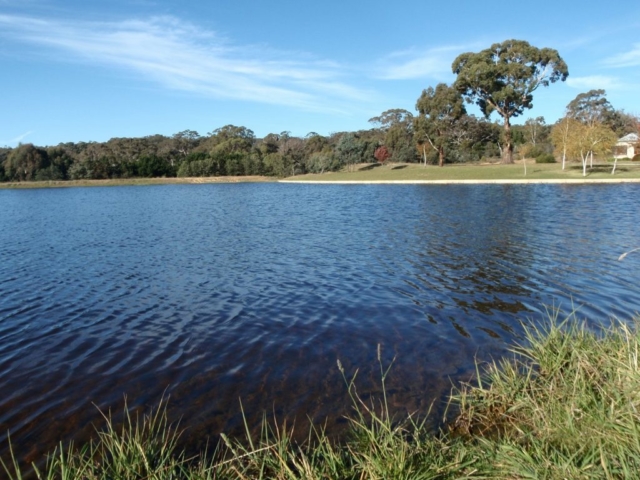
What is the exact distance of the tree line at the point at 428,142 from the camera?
5766 centimetres

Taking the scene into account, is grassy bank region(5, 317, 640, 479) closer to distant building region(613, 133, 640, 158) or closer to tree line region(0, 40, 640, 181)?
tree line region(0, 40, 640, 181)

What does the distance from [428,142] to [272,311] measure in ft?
229

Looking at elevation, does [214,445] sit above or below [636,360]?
below

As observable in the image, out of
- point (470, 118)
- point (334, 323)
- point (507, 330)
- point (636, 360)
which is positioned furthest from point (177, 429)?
point (470, 118)

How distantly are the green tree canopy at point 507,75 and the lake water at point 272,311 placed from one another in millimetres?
43818

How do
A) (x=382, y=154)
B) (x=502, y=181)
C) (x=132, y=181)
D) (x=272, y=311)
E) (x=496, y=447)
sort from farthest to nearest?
(x=132, y=181) → (x=382, y=154) → (x=502, y=181) → (x=272, y=311) → (x=496, y=447)

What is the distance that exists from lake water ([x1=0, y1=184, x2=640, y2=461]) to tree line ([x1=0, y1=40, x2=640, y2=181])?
118 feet

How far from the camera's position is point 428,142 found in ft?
244

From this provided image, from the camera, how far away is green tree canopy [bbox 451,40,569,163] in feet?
188

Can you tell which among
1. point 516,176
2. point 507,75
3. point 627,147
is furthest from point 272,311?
point 627,147

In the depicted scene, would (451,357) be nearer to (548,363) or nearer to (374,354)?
(374,354)

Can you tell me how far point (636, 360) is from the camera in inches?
157

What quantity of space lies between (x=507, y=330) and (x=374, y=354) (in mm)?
2501

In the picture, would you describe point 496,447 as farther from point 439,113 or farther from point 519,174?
point 439,113
